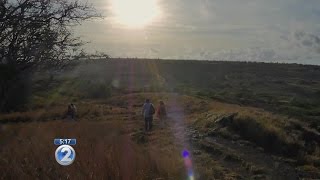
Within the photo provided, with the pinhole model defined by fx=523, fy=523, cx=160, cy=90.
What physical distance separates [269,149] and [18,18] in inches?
658

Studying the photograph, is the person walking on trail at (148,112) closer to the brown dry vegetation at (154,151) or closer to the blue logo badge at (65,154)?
the brown dry vegetation at (154,151)

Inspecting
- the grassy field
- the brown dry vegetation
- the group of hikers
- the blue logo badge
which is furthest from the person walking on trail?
the blue logo badge

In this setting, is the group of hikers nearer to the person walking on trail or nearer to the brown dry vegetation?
the person walking on trail

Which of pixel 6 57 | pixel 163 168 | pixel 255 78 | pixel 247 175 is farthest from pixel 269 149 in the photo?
pixel 255 78

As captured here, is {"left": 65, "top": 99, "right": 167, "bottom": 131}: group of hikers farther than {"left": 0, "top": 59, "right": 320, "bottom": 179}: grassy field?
Yes

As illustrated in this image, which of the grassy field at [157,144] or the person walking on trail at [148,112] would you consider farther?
the person walking on trail at [148,112]

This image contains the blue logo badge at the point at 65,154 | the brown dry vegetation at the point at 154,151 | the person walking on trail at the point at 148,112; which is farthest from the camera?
the person walking on trail at the point at 148,112

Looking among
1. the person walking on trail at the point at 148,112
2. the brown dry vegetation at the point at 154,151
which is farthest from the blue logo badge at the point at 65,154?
the person walking on trail at the point at 148,112

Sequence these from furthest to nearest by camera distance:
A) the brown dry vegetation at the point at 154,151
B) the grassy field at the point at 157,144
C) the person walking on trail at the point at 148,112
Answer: the person walking on trail at the point at 148,112, the grassy field at the point at 157,144, the brown dry vegetation at the point at 154,151

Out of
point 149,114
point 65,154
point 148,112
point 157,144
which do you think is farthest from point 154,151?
point 149,114

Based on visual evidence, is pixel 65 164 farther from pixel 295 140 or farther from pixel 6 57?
pixel 295 140

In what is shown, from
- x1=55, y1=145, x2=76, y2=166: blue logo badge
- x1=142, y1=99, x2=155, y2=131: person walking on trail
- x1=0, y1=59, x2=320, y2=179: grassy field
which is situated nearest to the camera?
x1=55, y1=145, x2=76, y2=166: blue logo badge

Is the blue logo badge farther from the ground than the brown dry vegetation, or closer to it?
farther from the ground

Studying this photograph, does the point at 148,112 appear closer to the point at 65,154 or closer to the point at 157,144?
the point at 157,144
